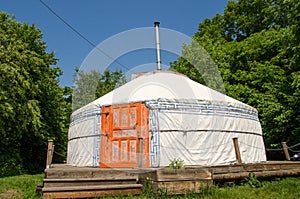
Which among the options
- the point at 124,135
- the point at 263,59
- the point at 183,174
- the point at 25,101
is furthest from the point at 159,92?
the point at 263,59

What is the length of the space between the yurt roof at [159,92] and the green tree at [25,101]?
8.63ft

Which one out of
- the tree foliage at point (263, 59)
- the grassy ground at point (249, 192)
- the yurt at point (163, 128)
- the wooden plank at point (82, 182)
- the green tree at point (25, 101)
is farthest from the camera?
the tree foliage at point (263, 59)

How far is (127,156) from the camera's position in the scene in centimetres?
625

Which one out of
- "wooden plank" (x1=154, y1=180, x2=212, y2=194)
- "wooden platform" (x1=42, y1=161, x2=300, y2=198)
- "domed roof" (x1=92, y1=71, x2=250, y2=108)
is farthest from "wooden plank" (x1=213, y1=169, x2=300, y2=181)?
"domed roof" (x1=92, y1=71, x2=250, y2=108)

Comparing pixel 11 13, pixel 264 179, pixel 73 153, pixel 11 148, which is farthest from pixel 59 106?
pixel 264 179

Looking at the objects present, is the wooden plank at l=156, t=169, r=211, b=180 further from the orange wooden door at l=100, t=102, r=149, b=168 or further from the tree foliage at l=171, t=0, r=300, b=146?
the tree foliage at l=171, t=0, r=300, b=146

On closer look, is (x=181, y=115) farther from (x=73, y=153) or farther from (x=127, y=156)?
(x=73, y=153)

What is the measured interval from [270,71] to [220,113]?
248 inches

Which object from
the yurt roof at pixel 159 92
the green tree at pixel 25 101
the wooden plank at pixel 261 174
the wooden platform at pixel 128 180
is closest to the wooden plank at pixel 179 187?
the wooden platform at pixel 128 180

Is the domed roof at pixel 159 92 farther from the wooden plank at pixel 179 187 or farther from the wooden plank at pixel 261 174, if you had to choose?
the wooden plank at pixel 179 187

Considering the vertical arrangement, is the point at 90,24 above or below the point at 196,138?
above

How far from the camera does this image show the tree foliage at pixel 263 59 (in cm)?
1008

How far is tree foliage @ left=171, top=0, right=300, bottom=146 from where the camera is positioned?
10.1 m

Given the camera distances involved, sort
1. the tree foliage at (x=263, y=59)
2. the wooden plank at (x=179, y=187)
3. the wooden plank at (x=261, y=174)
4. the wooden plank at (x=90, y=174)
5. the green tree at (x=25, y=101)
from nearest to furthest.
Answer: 1. the wooden plank at (x=179, y=187)
2. the wooden plank at (x=90, y=174)
3. the wooden plank at (x=261, y=174)
4. the green tree at (x=25, y=101)
5. the tree foliage at (x=263, y=59)
